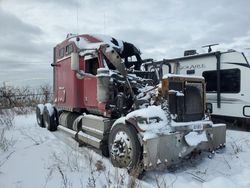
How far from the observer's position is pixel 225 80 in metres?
10.3

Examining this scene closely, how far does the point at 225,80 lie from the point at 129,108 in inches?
190

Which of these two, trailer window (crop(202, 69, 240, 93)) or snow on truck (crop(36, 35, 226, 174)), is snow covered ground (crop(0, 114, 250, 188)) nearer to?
snow on truck (crop(36, 35, 226, 174))

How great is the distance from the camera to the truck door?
748cm

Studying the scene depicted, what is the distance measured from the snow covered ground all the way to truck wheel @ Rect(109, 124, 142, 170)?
191mm

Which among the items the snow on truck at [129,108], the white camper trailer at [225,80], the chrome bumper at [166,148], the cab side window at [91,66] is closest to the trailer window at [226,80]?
the white camper trailer at [225,80]

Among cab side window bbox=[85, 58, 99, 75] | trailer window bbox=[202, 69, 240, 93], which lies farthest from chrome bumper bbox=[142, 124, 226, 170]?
trailer window bbox=[202, 69, 240, 93]

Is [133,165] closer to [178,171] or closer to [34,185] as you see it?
[178,171]

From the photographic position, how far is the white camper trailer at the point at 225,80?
960 centimetres

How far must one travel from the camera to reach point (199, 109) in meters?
6.56

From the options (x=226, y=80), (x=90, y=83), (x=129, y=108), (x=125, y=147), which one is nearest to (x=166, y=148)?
(x=125, y=147)

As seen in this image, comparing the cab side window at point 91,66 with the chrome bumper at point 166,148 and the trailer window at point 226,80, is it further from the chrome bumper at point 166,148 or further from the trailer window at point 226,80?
the trailer window at point 226,80

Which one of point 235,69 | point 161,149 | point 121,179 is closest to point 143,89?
point 161,149

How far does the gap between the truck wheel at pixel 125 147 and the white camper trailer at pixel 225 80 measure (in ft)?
10.6

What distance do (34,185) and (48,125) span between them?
630 centimetres
